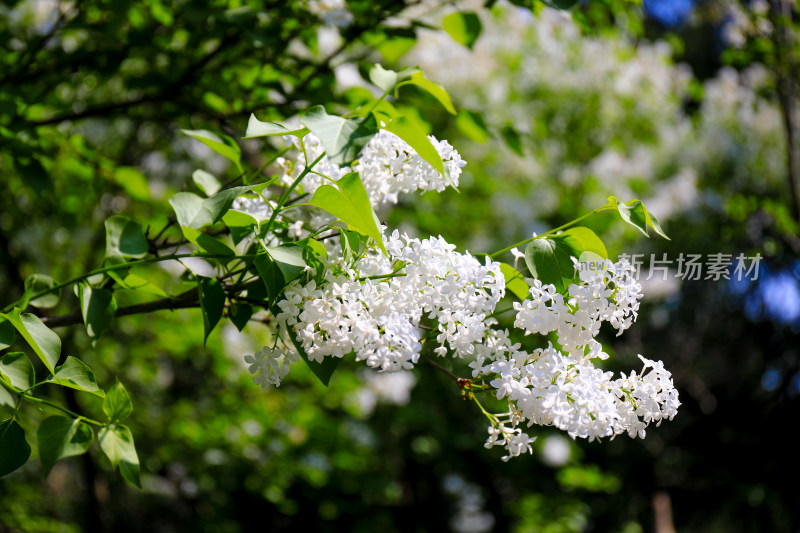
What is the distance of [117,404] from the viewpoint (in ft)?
2.80

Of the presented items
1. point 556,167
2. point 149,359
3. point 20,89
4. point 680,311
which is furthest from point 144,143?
point 680,311

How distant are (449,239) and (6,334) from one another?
3.28 metres

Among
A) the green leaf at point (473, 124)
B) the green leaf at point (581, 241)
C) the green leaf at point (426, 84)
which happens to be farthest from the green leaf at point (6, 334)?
the green leaf at point (473, 124)

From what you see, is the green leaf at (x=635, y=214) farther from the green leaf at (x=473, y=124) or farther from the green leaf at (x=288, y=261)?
the green leaf at (x=473, y=124)

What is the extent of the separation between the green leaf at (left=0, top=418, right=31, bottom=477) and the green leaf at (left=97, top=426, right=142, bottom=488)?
0.09 metres

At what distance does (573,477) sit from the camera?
4.78 m

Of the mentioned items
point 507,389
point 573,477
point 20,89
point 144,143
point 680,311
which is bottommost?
point 680,311

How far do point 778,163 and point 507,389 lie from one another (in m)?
7.01

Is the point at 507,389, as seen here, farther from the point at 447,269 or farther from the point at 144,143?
the point at 144,143

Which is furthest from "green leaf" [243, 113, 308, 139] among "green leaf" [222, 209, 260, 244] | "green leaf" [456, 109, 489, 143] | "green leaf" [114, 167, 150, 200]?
"green leaf" [114, 167, 150, 200]

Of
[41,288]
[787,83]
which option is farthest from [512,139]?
[787,83]

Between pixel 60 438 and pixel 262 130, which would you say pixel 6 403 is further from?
pixel 262 130

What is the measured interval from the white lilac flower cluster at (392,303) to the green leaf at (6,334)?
33 cm

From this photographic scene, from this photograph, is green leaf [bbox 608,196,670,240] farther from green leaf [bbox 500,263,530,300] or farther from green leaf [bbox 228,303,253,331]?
green leaf [bbox 228,303,253,331]
